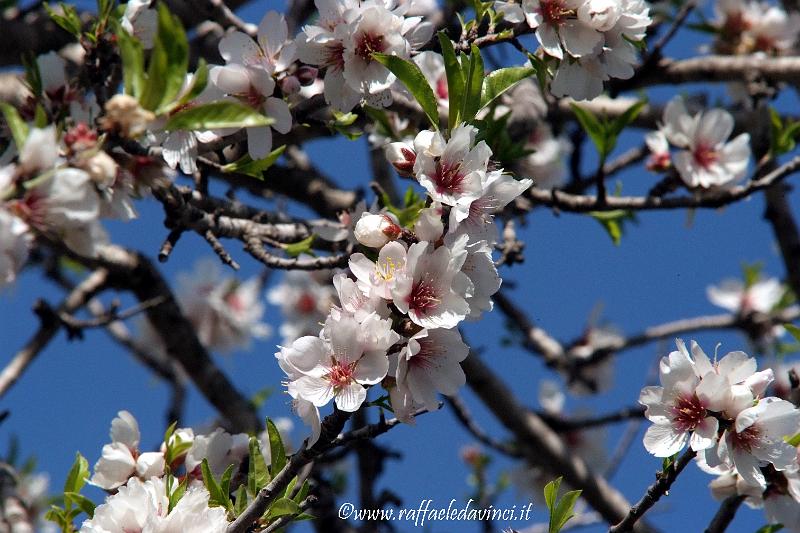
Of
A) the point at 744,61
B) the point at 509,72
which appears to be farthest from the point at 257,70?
the point at 744,61

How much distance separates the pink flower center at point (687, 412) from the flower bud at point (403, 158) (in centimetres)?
73

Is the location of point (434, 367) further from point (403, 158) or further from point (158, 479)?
point (158, 479)

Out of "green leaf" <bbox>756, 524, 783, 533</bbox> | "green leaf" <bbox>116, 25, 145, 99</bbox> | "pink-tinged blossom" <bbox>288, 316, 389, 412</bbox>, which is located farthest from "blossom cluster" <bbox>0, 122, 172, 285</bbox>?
"green leaf" <bbox>756, 524, 783, 533</bbox>

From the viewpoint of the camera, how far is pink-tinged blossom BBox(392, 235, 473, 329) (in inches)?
60.7

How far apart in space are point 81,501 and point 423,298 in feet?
3.15

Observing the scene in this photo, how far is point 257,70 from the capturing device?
1921 mm

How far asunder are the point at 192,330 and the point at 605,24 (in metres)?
2.22

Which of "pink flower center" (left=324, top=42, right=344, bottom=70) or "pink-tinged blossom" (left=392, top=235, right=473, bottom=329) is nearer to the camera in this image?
"pink-tinged blossom" (left=392, top=235, right=473, bottom=329)

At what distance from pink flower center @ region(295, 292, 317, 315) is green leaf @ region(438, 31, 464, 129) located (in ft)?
10.7

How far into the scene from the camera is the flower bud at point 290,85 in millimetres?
1956

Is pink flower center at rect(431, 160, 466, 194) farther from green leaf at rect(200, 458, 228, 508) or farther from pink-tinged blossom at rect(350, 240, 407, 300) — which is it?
green leaf at rect(200, 458, 228, 508)

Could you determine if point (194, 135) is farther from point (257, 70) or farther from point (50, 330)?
point (50, 330)

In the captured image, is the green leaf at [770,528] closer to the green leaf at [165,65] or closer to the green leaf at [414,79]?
the green leaf at [414,79]

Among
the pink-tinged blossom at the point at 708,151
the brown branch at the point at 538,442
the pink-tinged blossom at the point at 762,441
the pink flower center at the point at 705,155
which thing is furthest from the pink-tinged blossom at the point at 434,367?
the brown branch at the point at 538,442
